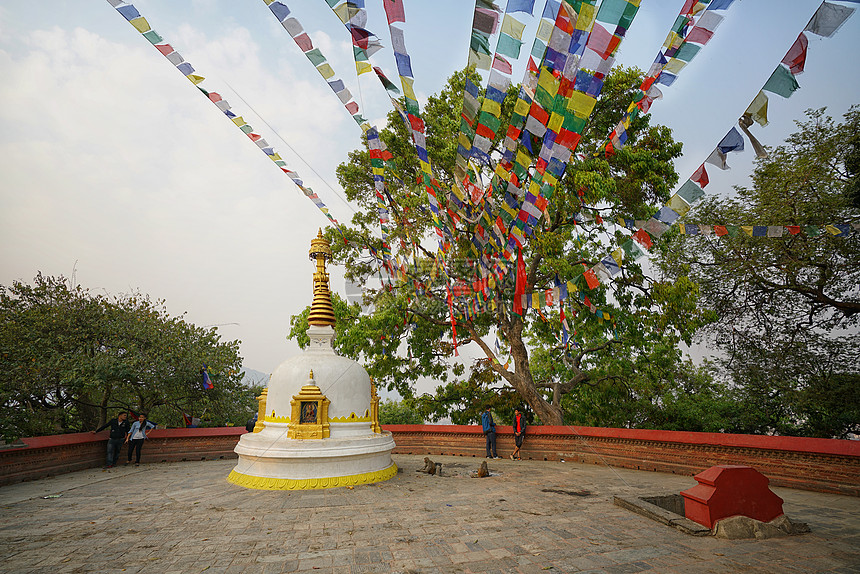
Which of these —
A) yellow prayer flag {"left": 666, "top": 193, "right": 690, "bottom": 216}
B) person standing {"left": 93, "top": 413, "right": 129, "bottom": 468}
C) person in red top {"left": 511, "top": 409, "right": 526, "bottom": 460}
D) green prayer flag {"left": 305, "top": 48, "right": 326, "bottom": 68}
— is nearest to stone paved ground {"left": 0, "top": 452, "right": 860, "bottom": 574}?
person standing {"left": 93, "top": 413, "right": 129, "bottom": 468}

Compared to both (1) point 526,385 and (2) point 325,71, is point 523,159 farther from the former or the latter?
(1) point 526,385

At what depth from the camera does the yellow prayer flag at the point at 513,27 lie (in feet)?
14.2

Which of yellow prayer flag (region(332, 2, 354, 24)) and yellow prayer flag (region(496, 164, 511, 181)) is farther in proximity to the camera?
yellow prayer flag (region(496, 164, 511, 181))

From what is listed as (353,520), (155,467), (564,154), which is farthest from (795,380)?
(155,467)

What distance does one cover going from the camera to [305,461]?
8.86m

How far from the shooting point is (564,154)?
560 cm

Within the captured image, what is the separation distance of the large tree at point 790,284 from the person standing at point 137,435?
15.8 meters

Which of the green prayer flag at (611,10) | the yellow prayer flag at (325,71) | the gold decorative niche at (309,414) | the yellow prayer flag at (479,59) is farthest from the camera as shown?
the gold decorative niche at (309,414)

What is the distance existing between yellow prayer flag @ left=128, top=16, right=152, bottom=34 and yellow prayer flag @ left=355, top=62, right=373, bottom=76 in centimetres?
254

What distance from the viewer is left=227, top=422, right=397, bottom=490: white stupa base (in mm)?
8805

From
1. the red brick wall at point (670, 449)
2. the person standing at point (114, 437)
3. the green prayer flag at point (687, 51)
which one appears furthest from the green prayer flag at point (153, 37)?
the red brick wall at point (670, 449)

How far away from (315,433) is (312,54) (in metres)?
7.28

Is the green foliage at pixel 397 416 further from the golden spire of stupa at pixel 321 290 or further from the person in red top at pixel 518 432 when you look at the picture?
the golden spire of stupa at pixel 321 290

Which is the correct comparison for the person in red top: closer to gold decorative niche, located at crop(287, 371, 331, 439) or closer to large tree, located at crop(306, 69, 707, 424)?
large tree, located at crop(306, 69, 707, 424)
